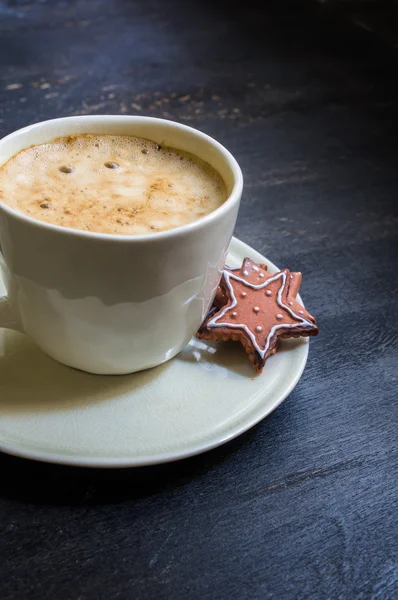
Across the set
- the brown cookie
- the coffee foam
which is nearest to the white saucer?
the brown cookie

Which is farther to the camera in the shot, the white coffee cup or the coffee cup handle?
the coffee cup handle

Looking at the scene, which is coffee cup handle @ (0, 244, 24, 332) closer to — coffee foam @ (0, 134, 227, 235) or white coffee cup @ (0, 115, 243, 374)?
white coffee cup @ (0, 115, 243, 374)

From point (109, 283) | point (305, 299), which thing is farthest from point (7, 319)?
point (305, 299)

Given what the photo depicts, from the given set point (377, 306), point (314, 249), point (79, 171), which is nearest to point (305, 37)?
point (314, 249)

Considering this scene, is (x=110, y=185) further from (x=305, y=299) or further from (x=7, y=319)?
(x=305, y=299)

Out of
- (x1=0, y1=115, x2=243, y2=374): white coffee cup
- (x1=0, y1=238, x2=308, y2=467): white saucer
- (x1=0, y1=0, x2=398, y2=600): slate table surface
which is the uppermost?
(x1=0, y1=115, x2=243, y2=374): white coffee cup

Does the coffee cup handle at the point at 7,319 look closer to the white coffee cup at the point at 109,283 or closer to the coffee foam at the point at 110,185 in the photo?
the white coffee cup at the point at 109,283

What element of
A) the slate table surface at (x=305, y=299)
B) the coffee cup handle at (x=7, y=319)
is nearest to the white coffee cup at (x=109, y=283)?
the coffee cup handle at (x=7, y=319)
